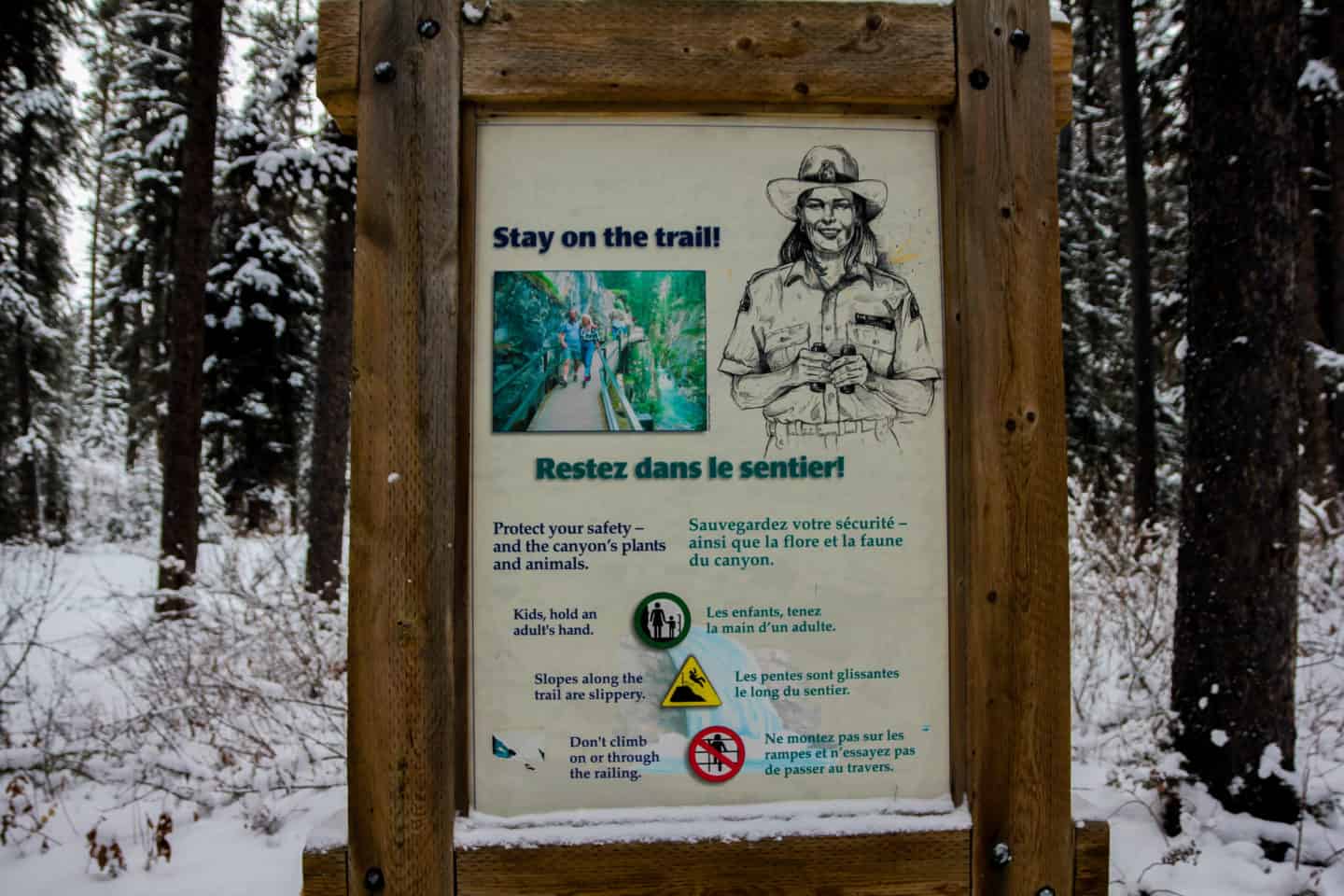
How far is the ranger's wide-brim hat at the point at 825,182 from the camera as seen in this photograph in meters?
2.37

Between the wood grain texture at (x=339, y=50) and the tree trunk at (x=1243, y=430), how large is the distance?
4.11 metres

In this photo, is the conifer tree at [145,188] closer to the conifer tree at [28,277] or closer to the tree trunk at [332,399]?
the conifer tree at [28,277]

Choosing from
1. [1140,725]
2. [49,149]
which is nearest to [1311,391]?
[1140,725]

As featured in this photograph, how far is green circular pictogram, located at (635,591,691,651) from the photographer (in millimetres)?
2295

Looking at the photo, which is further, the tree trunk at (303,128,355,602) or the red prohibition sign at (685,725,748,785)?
the tree trunk at (303,128,355,602)

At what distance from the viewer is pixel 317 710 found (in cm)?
641

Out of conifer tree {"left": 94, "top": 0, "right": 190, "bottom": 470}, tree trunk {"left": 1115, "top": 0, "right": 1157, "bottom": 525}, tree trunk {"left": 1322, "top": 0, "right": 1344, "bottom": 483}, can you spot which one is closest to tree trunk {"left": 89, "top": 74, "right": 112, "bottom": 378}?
conifer tree {"left": 94, "top": 0, "right": 190, "bottom": 470}

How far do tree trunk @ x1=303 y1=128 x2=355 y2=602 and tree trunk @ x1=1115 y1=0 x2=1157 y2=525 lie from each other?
10301mm

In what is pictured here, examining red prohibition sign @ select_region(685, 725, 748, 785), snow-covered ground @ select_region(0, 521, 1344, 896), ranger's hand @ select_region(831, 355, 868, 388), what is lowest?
snow-covered ground @ select_region(0, 521, 1344, 896)

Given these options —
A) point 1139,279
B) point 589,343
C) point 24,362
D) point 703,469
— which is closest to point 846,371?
point 703,469

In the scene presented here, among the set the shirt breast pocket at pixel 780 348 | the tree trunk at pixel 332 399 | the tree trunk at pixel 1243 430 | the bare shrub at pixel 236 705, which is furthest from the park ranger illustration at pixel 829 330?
the tree trunk at pixel 332 399

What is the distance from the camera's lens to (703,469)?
2.31 m

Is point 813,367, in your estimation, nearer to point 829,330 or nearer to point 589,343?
point 829,330

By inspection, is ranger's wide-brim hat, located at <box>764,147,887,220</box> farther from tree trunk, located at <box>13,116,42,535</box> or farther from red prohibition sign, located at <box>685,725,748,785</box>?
tree trunk, located at <box>13,116,42,535</box>
